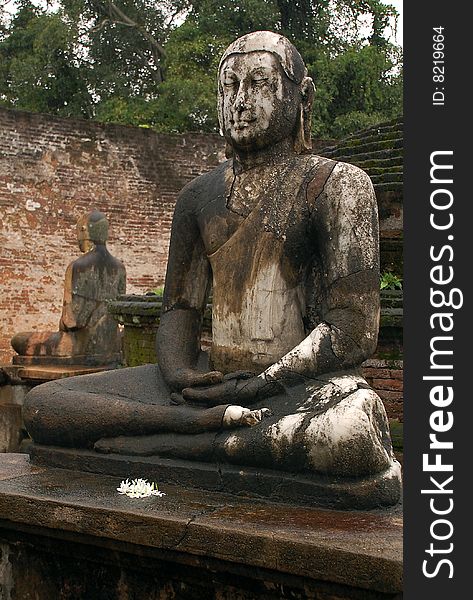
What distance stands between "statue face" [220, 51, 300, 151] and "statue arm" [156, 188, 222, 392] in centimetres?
37

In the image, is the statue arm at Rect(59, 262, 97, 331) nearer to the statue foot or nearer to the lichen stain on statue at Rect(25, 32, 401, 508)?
the lichen stain on statue at Rect(25, 32, 401, 508)

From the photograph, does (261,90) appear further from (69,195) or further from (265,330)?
(69,195)

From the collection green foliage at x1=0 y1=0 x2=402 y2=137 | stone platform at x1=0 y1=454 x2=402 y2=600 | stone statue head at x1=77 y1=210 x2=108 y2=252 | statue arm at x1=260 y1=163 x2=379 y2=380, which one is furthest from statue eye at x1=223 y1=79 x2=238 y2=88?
green foliage at x1=0 y1=0 x2=402 y2=137

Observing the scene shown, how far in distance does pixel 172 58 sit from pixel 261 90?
15.5m

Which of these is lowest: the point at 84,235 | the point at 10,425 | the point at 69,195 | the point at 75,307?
the point at 10,425

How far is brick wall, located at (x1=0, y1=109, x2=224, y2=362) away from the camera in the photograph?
1320cm

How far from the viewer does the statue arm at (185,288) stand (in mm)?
3088

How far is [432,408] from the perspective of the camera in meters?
2.00

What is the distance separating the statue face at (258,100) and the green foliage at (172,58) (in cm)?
1372

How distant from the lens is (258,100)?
9.48ft

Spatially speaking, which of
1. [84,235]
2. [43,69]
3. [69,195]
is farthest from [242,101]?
[43,69]

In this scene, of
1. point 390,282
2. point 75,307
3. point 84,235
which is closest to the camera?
point 390,282

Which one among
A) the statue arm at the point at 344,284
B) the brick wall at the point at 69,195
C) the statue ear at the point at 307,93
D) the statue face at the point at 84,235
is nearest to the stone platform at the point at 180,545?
the statue arm at the point at 344,284

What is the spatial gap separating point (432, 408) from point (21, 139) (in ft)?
40.4
